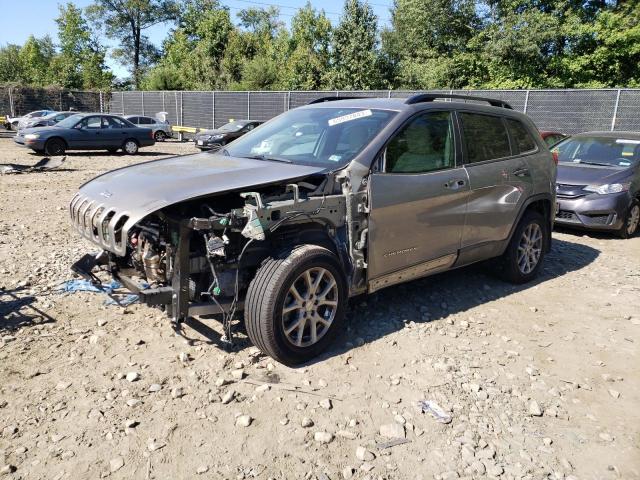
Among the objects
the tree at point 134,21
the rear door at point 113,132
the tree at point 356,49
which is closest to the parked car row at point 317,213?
the rear door at point 113,132

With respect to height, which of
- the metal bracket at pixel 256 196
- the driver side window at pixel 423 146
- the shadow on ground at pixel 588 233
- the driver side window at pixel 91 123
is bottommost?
the shadow on ground at pixel 588 233

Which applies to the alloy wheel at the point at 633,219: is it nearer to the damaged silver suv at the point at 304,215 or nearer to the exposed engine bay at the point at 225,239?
the damaged silver suv at the point at 304,215

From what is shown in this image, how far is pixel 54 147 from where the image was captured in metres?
17.4

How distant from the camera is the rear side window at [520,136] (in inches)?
220

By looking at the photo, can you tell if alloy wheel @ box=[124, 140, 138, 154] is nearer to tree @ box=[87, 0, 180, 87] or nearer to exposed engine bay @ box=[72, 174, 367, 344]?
exposed engine bay @ box=[72, 174, 367, 344]

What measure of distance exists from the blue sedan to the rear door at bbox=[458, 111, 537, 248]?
52.3 feet

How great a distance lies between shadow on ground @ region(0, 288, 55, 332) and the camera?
167 inches

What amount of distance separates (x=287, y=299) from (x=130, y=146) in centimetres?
1736

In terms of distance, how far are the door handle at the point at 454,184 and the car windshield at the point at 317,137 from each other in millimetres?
782

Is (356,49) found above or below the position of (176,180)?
above

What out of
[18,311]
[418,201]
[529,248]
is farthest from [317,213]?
[529,248]

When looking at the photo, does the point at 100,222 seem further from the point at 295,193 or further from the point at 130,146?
the point at 130,146

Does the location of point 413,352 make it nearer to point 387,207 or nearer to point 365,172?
point 387,207

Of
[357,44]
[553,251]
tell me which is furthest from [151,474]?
[357,44]
